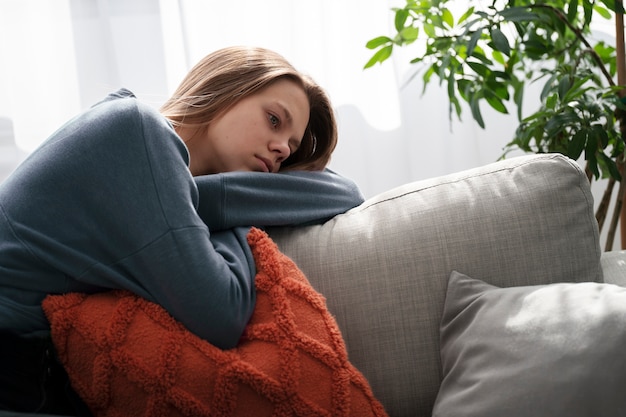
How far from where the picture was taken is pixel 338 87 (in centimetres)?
227

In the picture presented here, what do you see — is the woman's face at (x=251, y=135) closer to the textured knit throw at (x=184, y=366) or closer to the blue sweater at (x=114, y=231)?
the blue sweater at (x=114, y=231)

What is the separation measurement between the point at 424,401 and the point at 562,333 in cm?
28

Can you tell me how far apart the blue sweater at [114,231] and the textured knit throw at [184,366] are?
0.03 m

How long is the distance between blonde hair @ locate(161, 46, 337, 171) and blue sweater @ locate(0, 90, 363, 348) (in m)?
0.29

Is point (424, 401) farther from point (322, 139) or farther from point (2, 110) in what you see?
point (2, 110)

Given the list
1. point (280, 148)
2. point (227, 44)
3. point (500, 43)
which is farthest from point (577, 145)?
point (227, 44)

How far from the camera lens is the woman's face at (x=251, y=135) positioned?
4.30 ft

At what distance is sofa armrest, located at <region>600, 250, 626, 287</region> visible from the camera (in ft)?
4.09

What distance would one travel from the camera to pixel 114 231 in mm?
975

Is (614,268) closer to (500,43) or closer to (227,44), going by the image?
(500,43)

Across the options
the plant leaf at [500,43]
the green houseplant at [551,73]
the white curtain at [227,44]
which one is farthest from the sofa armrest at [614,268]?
the white curtain at [227,44]

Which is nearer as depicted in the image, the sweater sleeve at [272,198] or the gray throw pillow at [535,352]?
the gray throw pillow at [535,352]

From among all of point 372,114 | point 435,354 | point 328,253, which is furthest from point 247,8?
point 435,354

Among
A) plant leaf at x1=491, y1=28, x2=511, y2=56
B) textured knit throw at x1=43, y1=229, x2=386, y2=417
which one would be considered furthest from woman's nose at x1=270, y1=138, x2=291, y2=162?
plant leaf at x1=491, y1=28, x2=511, y2=56
